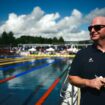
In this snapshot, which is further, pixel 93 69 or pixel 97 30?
pixel 97 30

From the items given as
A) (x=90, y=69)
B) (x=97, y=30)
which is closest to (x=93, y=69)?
(x=90, y=69)

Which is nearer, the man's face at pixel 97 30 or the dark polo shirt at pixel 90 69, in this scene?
the dark polo shirt at pixel 90 69

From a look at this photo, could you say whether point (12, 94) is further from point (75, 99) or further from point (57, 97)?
point (75, 99)

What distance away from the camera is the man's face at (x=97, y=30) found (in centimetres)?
321

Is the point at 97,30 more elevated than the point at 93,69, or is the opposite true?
the point at 97,30

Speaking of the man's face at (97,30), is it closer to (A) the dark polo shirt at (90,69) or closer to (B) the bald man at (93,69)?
(B) the bald man at (93,69)

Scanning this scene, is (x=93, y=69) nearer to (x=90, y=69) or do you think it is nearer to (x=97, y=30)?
(x=90, y=69)

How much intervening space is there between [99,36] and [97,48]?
14 cm

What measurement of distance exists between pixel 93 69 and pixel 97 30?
1.47 feet

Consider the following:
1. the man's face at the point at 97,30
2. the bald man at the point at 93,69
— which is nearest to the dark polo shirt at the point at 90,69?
the bald man at the point at 93,69

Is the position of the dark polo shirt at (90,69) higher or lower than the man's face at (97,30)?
lower

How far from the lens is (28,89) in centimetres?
1183

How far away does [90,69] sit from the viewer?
3102 mm

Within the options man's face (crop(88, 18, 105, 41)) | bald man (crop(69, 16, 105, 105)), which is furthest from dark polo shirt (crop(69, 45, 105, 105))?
man's face (crop(88, 18, 105, 41))
